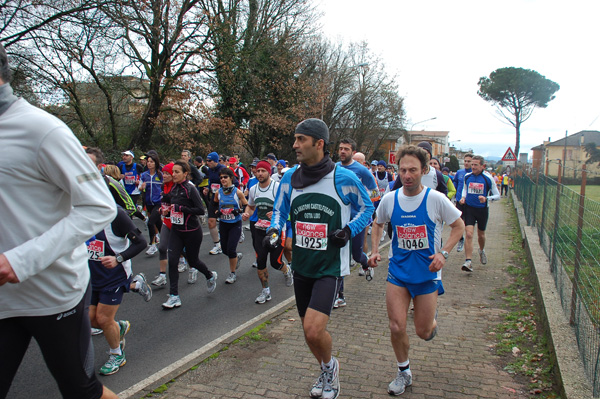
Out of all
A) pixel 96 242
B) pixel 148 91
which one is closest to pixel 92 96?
pixel 148 91

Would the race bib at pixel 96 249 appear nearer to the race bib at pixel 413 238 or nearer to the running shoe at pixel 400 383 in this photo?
the race bib at pixel 413 238

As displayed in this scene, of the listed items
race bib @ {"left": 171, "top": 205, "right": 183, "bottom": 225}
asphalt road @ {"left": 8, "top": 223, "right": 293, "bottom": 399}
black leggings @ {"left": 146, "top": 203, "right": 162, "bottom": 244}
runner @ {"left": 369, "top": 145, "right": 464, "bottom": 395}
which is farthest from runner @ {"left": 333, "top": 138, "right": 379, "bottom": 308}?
black leggings @ {"left": 146, "top": 203, "right": 162, "bottom": 244}

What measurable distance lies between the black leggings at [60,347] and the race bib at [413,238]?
2.54 metres

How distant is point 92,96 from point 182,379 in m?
17.1

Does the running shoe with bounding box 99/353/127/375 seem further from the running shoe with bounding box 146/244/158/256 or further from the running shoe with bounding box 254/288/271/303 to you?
the running shoe with bounding box 146/244/158/256

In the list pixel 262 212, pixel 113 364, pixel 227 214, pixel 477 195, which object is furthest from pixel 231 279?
pixel 477 195

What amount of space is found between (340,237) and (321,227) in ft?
0.70

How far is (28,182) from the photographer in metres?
1.93

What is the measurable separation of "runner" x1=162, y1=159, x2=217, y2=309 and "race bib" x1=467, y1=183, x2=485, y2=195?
545 centimetres

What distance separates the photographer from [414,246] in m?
3.78

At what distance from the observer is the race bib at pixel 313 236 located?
3541 mm

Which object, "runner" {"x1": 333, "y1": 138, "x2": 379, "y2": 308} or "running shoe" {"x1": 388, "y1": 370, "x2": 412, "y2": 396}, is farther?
"runner" {"x1": 333, "y1": 138, "x2": 379, "y2": 308}

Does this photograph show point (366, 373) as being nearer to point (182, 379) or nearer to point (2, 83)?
point (182, 379)

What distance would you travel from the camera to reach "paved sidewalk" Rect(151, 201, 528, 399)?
12.2ft
